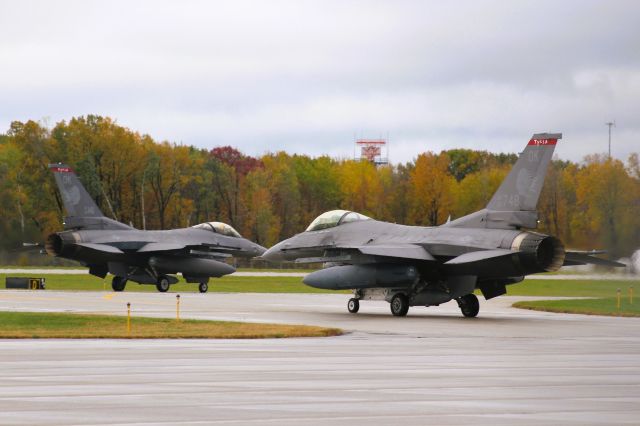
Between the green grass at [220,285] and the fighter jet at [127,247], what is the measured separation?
1159 mm

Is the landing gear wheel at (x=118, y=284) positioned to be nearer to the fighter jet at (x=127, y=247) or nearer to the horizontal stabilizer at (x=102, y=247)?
the fighter jet at (x=127, y=247)

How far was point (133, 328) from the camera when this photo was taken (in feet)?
84.5

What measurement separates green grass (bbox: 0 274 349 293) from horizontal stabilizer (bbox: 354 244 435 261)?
53.3ft

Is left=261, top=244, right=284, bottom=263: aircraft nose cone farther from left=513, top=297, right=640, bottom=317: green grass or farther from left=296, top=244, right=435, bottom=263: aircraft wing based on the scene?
left=513, top=297, right=640, bottom=317: green grass

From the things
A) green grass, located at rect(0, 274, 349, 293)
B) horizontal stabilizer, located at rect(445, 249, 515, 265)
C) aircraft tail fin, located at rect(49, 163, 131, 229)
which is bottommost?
green grass, located at rect(0, 274, 349, 293)

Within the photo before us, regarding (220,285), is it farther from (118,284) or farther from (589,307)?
(589,307)

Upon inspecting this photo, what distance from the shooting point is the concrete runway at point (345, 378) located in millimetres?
12148

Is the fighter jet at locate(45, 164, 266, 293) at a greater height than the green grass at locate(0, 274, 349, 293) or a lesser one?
greater

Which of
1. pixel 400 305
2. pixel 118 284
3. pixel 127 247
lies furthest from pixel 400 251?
pixel 118 284

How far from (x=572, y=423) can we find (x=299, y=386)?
14.0 ft

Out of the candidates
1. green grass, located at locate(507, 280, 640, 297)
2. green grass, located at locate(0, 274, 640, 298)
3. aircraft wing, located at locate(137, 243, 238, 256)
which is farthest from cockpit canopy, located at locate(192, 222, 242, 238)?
green grass, located at locate(507, 280, 640, 297)

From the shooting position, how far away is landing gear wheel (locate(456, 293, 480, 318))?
32.8 meters

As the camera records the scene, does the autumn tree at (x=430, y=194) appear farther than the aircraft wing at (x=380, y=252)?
Yes

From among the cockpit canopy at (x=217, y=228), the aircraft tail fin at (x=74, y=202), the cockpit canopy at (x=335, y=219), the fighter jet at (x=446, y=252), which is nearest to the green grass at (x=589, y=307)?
the fighter jet at (x=446, y=252)
